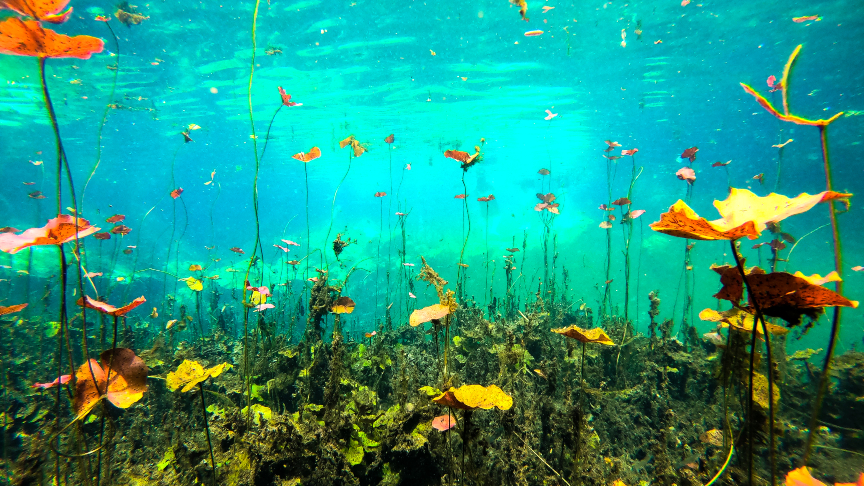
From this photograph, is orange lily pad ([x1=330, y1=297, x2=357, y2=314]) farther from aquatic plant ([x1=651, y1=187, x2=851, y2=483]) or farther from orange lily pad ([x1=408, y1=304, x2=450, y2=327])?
aquatic plant ([x1=651, y1=187, x2=851, y2=483])

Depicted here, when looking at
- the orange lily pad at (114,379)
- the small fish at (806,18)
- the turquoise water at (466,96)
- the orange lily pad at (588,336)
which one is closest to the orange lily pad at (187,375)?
the orange lily pad at (114,379)

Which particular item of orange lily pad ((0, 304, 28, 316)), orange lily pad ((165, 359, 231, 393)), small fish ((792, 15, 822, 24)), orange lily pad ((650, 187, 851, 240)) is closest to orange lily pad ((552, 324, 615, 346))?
orange lily pad ((650, 187, 851, 240))

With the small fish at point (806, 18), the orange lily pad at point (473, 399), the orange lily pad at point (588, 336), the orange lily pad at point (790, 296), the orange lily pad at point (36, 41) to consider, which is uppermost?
the small fish at point (806, 18)

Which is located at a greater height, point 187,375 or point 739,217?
point 739,217

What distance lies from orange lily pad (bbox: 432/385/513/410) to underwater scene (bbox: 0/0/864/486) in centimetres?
2

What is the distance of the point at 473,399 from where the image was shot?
1.63m

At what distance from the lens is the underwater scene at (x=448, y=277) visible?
1.83 metres

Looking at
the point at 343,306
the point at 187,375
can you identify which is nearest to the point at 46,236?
the point at 187,375

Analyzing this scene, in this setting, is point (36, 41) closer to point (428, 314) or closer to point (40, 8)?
point (40, 8)

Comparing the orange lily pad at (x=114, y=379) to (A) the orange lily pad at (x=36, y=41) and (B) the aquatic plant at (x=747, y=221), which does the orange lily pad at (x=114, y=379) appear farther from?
(B) the aquatic plant at (x=747, y=221)

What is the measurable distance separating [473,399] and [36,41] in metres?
2.74

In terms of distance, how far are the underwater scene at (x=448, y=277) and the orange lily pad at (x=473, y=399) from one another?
22 millimetres

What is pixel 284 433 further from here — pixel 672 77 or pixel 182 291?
pixel 182 291

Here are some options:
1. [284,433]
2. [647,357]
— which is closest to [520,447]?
[284,433]
